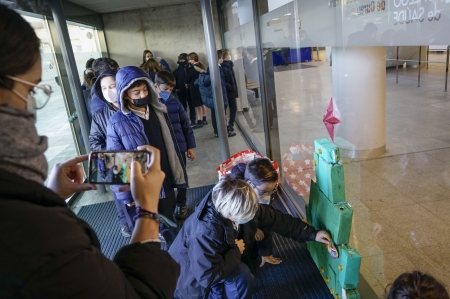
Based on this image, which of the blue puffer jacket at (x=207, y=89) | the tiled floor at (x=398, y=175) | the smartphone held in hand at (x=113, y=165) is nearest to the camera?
the smartphone held in hand at (x=113, y=165)

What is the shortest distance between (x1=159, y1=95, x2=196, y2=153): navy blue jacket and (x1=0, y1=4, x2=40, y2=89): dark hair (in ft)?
8.72

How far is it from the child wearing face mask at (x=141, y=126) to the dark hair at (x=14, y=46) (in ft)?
5.81

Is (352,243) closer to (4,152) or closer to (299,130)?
(299,130)

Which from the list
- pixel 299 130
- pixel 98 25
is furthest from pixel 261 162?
pixel 98 25

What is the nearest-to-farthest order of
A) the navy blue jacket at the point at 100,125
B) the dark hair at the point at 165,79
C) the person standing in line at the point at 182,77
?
the navy blue jacket at the point at 100,125 → the dark hair at the point at 165,79 → the person standing in line at the point at 182,77

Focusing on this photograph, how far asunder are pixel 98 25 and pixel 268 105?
688 cm

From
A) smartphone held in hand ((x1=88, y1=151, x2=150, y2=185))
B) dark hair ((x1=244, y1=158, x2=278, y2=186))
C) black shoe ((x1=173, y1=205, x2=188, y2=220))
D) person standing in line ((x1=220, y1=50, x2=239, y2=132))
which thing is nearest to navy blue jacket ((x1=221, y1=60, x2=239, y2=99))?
person standing in line ((x1=220, y1=50, x2=239, y2=132))

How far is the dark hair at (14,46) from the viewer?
686 mm

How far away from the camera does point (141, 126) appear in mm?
2580

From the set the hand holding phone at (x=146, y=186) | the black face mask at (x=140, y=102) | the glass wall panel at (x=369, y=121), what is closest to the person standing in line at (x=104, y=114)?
the black face mask at (x=140, y=102)

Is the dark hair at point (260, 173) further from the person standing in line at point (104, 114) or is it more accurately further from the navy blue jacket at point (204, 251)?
the person standing in line at point (104, 114)

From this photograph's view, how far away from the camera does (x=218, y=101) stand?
418cm

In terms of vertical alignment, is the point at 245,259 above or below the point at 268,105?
below

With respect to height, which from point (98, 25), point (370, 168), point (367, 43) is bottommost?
point (370, 168)
